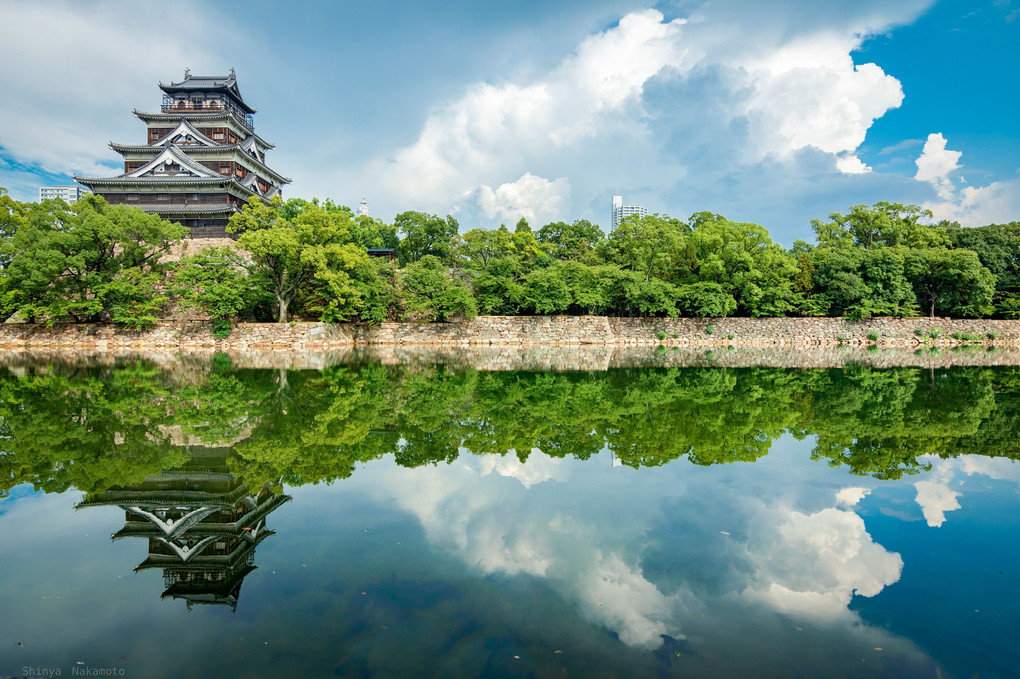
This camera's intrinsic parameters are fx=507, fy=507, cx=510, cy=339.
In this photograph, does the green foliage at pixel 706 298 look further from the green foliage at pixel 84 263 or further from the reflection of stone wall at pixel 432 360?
the green foliage at pixel 84 263

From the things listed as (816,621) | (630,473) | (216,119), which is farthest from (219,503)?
(216,119)

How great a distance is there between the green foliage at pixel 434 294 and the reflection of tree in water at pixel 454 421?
14.7 metres

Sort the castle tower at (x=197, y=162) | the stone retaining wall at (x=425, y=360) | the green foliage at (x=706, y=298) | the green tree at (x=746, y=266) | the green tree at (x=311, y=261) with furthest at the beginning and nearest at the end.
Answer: the castle tower at (x=197, y=162) → the green tree at (x=746, y=266) → the green foliage at (x=706, y=298) → the green tree at (x=311, y=261) → the stone retaining wall at (x=425, y=360)

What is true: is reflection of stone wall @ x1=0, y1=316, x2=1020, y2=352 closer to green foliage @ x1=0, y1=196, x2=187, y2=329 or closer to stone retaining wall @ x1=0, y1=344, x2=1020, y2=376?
green foliage @ x1=0, y1=196, x2=187, y2=329

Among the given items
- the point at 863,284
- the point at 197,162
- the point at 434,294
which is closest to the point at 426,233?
the point at 434,294

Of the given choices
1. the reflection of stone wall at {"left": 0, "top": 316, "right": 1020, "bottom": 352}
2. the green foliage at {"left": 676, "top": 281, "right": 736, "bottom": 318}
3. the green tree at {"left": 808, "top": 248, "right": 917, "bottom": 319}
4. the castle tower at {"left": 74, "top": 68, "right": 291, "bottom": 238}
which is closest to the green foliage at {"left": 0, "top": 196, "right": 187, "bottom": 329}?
the reflection of stone wall at {"left": 0, "top": 316, "right": 1020, "bottom": 352}

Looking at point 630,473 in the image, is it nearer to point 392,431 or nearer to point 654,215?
point 392,431

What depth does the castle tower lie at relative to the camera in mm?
34812

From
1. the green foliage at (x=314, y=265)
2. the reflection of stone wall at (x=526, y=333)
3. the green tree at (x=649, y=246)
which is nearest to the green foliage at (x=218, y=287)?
the green foliage at (x=314, y=265)

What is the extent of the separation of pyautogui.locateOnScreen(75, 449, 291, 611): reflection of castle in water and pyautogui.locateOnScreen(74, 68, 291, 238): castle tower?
1344 inches

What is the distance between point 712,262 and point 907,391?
66.0ft

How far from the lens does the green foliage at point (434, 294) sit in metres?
29.4

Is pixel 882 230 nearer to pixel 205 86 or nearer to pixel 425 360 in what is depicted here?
pixel 425 360

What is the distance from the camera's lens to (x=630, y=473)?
6.37 meters
